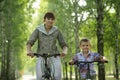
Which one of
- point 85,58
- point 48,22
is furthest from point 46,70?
point 48,22

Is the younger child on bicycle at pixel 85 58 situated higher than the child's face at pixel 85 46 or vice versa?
the child's face at pixel 85 46

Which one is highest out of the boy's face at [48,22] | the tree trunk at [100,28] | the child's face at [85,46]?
the tree trunk at [100,28]

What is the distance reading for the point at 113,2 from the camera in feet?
78.5

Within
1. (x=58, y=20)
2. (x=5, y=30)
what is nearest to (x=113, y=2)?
(x=5, y=30)

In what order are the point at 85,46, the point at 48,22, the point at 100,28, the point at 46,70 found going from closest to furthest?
the point at 46,70, the point at 85,46, the point at 48,22, the point at 100,28

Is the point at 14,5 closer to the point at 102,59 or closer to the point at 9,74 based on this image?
the point at 9,74

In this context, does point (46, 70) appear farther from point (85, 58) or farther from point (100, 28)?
point (100, 28)

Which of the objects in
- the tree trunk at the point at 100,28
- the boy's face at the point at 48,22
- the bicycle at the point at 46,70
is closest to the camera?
the bicycle at the point at 46,70

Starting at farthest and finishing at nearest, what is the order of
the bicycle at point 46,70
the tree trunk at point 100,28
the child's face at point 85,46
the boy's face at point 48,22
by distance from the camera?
the tree trunk at point 100,28 < the boy's face at point 48,22 < the child's face at point 85,46 < the bicycle at point 46,70

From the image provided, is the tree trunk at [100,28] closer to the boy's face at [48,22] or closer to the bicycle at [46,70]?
the boy's face at [48,22]

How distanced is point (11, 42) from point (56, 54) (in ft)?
110

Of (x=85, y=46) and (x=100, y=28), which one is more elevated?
(x=100, y=28)

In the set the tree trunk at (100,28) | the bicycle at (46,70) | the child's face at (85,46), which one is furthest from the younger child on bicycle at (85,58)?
the tree trunk at (100,28)

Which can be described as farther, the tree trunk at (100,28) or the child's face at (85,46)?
the tree trunk at (100,28)
